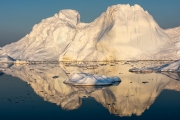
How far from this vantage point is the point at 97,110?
1015 cm

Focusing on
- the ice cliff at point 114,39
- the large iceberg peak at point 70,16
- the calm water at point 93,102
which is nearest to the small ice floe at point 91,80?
the calm water at point 93,102

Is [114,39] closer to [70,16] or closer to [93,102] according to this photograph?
[70,16]

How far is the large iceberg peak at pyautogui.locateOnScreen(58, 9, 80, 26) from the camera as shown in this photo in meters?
52.3

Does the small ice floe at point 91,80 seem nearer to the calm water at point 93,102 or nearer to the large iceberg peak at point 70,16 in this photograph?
the calm water at point 93,102

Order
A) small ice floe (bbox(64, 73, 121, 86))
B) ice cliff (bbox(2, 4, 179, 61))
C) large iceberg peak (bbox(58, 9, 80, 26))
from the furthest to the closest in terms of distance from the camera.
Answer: large iceberg peak (bbox(58, 9, 80, 26))
ice cliff (bbox(2, 4, 179, 61))
small ice floe (bbox(64, 73, 121, 86))

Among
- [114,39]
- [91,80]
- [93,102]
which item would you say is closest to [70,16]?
[114,39]

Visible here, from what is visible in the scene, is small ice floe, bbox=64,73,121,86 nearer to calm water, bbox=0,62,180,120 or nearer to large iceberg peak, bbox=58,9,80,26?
calm water, bbox=0,62,180,120

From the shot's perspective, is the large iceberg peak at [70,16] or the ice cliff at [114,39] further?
the large iceberg peak at [70,16]

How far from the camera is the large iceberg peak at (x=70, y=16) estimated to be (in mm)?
52322

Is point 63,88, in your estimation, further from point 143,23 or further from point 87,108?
point 143,23

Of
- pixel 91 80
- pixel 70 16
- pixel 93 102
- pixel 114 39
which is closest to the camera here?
pixel 93 102

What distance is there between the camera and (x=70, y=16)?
54094mm

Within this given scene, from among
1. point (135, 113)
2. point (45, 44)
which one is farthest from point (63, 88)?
point (45, 44)

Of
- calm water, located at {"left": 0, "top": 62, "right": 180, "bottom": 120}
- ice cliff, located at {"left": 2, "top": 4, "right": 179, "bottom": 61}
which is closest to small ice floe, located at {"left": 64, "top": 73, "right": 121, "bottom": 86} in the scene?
calm water, located at {"left": 0, "top": 62, "right": 180, "bottom": 120}
